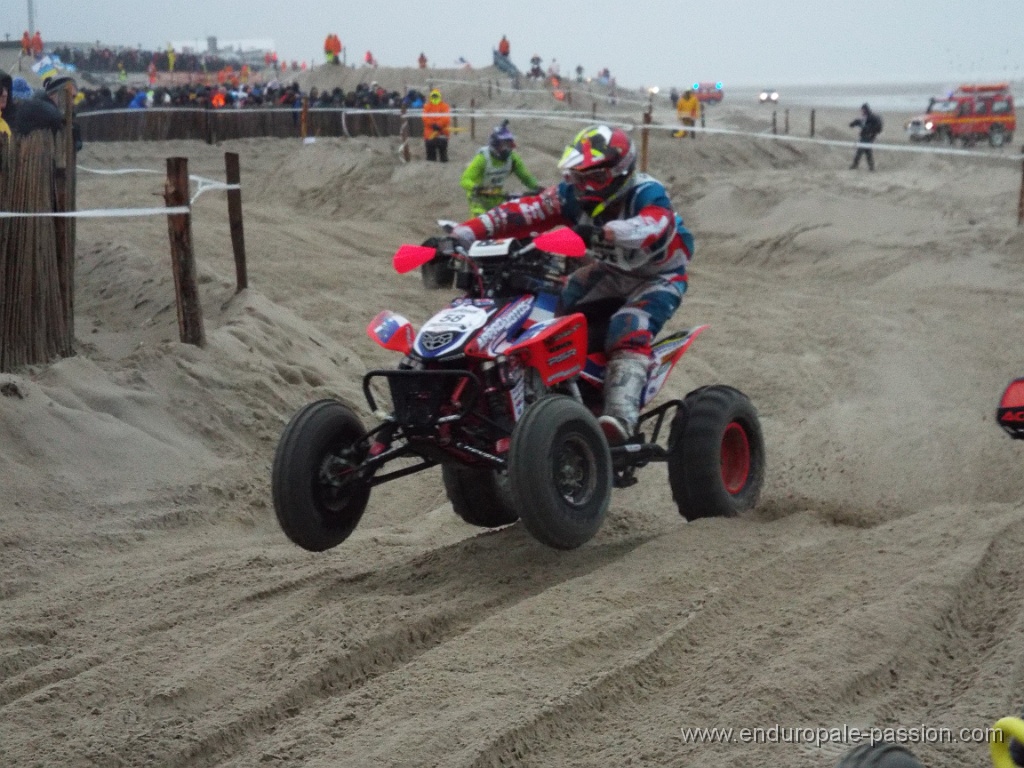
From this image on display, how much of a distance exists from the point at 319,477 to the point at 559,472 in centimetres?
101

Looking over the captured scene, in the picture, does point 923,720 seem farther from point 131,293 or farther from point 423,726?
point 131,293

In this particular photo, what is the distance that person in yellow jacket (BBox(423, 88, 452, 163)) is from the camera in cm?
2131

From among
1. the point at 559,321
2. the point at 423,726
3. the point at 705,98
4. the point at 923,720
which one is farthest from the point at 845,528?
the point at 705,98

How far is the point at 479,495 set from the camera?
241 inches

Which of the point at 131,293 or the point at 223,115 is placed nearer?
the point at 131,293

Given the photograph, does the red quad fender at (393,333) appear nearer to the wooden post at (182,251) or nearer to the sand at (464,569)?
the sand at (464,569)

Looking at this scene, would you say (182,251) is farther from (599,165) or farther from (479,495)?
(599,165)

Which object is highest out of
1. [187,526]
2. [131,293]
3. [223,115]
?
[223,115]

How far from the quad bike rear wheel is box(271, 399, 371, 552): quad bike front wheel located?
30.6 inches

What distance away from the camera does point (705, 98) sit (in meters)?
53.9

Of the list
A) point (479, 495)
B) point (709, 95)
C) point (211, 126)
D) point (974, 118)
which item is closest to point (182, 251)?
point (479, 495)

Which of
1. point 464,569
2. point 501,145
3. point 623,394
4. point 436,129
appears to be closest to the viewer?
point 464,569

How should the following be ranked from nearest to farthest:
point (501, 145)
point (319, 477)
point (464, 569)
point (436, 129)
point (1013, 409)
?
1. point (1013, 409)
2. point (319, 477)
3. point (464, 569)
4. point (501, 145)
5. point (436, 129)

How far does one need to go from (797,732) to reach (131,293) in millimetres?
7953
